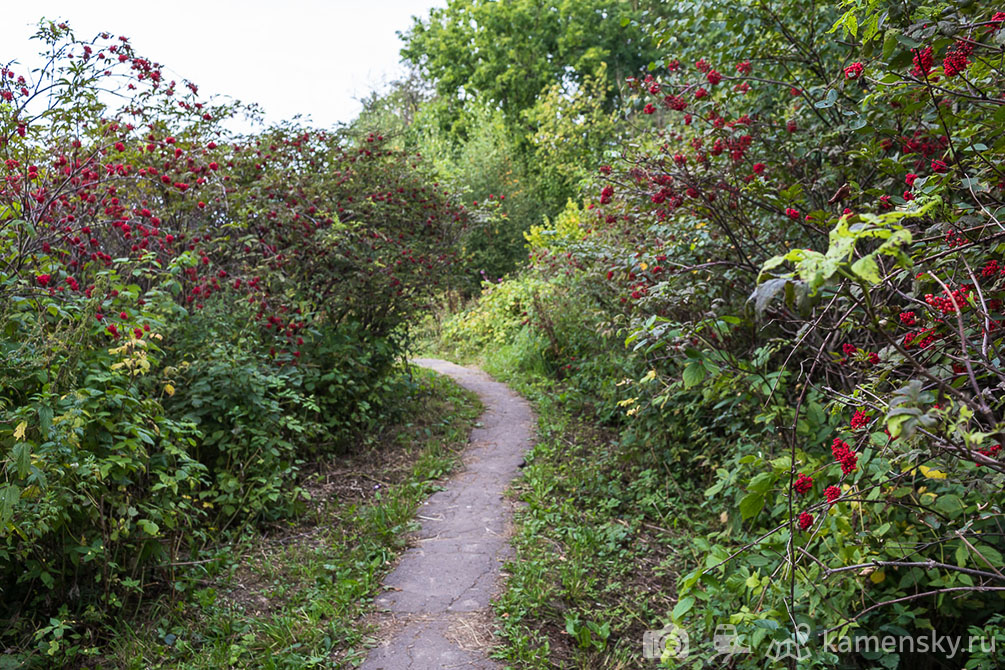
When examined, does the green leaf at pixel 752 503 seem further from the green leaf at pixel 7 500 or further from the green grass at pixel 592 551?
the green leaf at pixel 7 500

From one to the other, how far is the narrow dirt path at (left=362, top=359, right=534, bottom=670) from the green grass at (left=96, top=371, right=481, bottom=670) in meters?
0.13

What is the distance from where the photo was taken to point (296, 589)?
10.3 feet

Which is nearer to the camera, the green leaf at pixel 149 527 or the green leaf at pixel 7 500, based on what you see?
the green leaf at pixel 7 500

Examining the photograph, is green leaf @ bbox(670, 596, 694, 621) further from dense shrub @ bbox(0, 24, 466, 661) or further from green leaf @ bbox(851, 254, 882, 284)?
dense shrub @ bbox(0, 24, 466, 661)

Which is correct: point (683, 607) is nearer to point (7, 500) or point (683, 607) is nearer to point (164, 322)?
point (7, 500)

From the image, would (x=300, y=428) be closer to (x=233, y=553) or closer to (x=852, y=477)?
(x=233, y=553)

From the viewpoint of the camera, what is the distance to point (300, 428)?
397cm

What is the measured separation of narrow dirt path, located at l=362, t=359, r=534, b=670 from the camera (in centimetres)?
269

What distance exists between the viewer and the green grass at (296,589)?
261 centimetres

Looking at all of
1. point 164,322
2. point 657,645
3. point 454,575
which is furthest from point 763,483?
point 164,322

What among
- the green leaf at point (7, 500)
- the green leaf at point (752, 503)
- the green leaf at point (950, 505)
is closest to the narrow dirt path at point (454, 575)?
the green leaf at point (7, 500)

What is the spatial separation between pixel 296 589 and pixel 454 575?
83 cm

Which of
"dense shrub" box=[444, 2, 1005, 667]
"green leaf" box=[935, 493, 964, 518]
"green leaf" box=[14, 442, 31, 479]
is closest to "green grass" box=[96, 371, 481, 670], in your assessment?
"green leaf" box=[14, 442, 31, 479]

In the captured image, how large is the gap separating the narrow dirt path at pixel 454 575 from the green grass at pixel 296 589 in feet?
0.41
